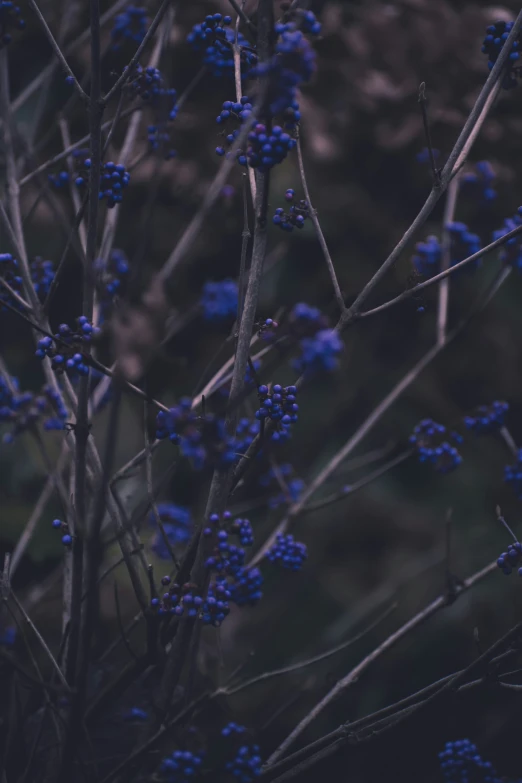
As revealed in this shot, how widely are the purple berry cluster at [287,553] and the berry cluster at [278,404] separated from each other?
0.47 metres

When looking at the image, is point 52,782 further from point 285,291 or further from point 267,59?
point 285,291

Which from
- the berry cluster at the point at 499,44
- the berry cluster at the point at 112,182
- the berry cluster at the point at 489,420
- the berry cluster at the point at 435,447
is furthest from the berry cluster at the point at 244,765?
the berry cluster at the point at 499,44

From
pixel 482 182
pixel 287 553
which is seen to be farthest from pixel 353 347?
pixel 287 553

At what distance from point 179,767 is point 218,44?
4.37 ft

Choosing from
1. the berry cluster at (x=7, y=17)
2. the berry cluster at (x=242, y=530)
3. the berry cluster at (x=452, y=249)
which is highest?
the berry cluster at (x=7, y=17)

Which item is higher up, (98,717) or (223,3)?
(223,3)

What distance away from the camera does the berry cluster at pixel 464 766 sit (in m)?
1.49

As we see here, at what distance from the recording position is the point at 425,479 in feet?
10.2

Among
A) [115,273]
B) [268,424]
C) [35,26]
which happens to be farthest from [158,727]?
[35,26]

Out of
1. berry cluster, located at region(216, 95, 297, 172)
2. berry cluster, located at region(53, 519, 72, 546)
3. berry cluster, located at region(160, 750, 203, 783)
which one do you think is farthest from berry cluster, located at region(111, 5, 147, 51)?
berry cluster, located at region(160, 750, 203, 783)

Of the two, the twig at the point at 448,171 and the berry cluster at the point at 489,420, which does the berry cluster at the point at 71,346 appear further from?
the berry cluster at the point at 489,420

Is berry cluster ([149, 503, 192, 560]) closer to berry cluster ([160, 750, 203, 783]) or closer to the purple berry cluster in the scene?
the purple berry cluster

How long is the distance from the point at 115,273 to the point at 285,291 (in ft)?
5.98

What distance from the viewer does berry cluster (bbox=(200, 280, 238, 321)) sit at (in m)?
1.10
